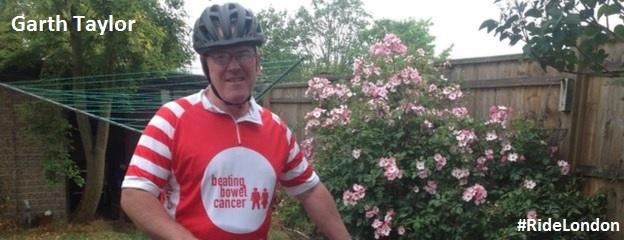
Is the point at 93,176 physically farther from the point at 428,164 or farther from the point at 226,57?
the point at 226,57

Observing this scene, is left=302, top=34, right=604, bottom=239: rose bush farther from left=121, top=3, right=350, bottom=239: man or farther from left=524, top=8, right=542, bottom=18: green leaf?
left=121, top=3, right=350, bottom=239: man

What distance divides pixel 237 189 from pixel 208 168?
0.13 m

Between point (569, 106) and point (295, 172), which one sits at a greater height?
point (569, 106)

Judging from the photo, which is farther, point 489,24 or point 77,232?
point 77,232

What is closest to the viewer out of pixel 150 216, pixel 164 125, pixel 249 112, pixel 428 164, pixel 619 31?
pixel 150 216

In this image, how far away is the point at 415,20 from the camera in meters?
34.4

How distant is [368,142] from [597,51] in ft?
7.36

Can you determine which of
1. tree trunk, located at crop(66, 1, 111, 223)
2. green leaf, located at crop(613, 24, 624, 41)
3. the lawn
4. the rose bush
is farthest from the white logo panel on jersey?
tree trunk, located at crop(66, 1, 111, 223)

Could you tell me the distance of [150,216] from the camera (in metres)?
1.75

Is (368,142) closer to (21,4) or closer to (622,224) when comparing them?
(622,224)

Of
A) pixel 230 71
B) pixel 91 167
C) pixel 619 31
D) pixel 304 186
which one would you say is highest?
pixel 619 31

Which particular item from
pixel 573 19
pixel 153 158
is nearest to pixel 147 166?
pixel 153 158

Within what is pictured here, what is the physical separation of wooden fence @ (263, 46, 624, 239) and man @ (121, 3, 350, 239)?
274cm

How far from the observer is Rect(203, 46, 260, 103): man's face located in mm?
1977
